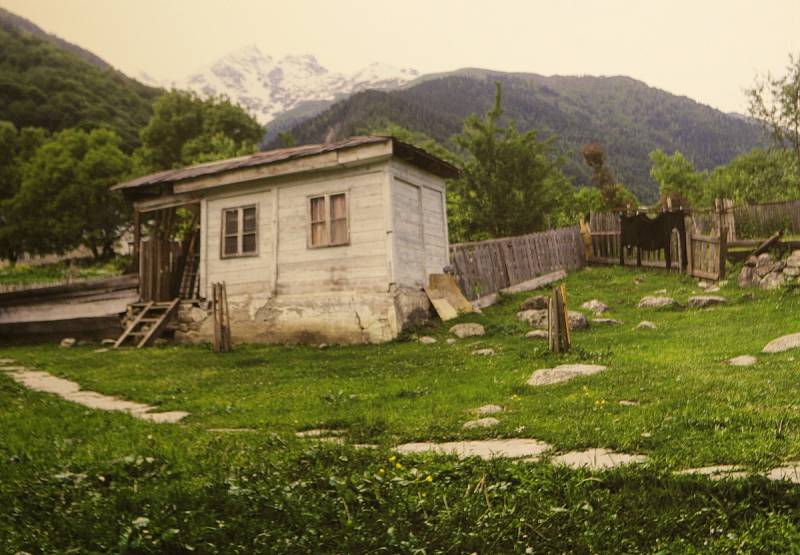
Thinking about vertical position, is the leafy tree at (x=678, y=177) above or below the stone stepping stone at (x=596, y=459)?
above

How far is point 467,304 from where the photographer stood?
16.3 m

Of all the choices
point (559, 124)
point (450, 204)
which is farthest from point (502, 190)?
point (559, 124)

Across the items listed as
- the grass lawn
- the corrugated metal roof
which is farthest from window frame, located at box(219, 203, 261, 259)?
the grass lawn

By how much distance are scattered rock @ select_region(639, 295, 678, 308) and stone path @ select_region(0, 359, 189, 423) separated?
38.0ft

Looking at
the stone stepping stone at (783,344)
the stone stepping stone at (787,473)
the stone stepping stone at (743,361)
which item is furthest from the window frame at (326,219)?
the stone stepping stone at (787,473)

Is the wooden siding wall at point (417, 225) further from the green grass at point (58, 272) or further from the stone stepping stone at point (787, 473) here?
the green grass at point (58, 272)

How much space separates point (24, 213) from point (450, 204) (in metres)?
35.6

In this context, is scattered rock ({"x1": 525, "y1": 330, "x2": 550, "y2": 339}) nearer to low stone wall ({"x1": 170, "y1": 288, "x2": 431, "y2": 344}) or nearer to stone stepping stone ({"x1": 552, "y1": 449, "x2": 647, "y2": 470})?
low stone wall ({"x1": 170, "y1": 288, "x2": 431, "y2": 344})

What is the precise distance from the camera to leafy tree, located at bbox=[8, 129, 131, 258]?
1806 inches

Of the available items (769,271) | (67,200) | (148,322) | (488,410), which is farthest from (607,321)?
(67,200)

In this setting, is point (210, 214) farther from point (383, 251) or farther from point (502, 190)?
point (502, 190)

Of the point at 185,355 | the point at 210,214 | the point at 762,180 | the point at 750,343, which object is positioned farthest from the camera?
the point at 762,180

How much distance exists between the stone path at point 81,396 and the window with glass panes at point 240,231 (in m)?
6.22

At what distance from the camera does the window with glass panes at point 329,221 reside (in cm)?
1578
